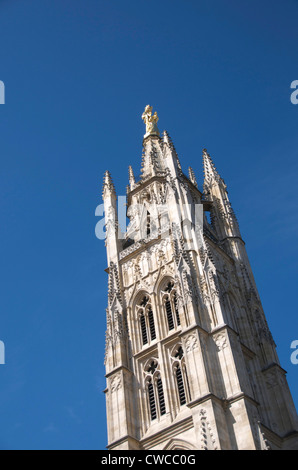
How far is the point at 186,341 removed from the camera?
1409 inches

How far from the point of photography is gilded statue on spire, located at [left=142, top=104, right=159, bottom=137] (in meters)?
59.5

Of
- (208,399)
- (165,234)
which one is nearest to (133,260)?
(165,234)

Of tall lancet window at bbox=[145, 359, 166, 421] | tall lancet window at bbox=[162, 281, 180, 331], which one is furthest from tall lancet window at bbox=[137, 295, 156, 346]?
tall lancet window at bbox=[145, 359, 166, 421]

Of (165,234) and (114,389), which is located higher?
(165,234)

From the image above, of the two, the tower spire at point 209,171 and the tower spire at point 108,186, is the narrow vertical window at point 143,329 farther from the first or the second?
the tower spire at point 209,171

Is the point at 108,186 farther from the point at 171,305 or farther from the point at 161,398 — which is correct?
the point at 161,398

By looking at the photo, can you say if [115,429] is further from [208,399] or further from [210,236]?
[210,236]

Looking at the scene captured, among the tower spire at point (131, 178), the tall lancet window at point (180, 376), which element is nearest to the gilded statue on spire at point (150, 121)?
the tower spire at point (131, 178)

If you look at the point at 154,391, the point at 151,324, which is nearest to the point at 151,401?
the point at 154,391

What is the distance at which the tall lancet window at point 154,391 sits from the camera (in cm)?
3638

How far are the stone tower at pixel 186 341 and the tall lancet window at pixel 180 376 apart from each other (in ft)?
Answer: 0.19

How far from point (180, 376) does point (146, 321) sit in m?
4.82
